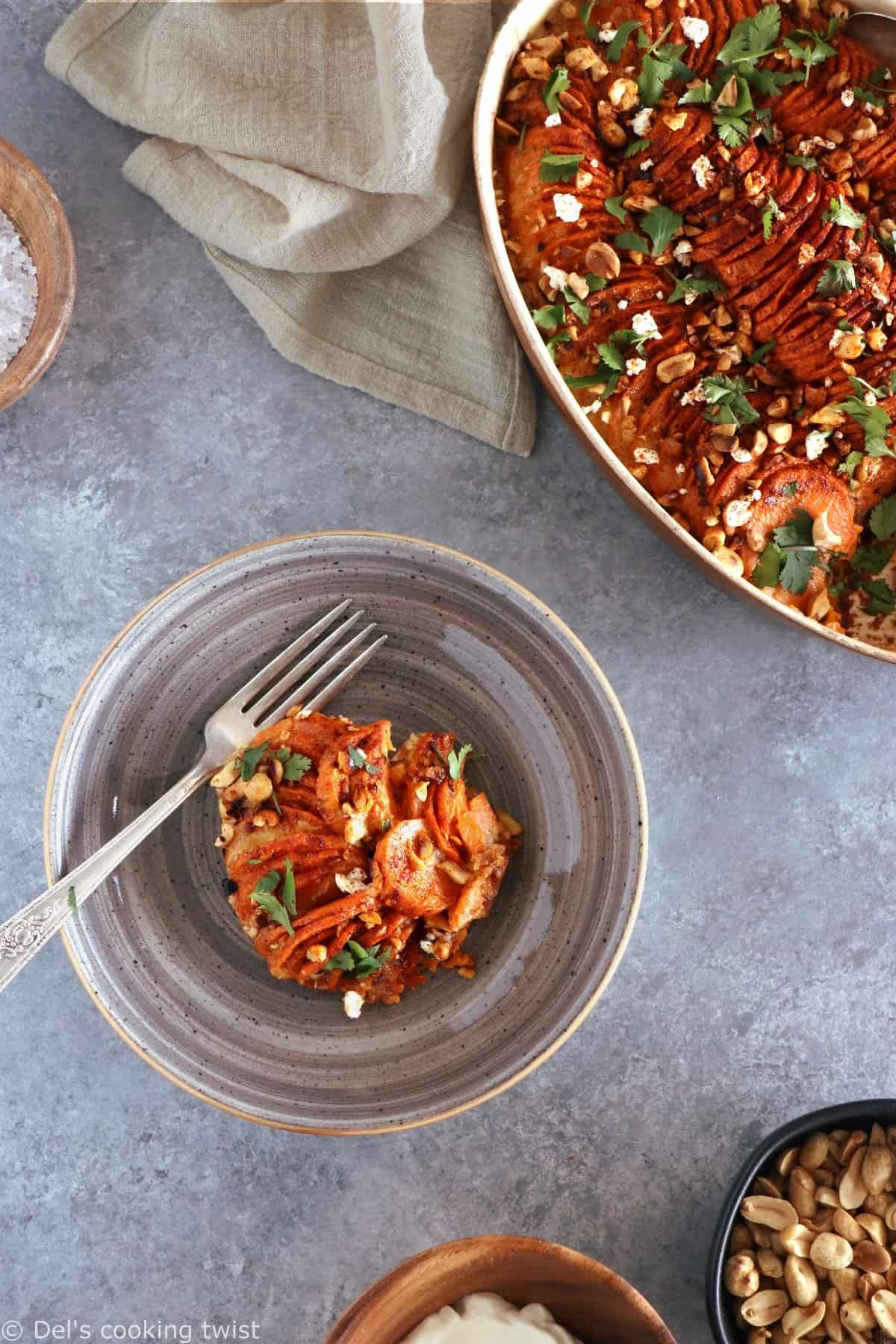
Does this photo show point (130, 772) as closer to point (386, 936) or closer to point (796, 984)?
point (386, 936)

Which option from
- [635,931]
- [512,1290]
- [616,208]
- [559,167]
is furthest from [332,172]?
[512,1290]

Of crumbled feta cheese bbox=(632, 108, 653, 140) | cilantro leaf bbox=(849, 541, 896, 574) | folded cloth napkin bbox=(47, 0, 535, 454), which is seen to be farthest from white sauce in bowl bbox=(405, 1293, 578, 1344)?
crumbled feta cheese bbox=(632, 108, 653, 140)

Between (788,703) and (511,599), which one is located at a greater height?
(511,599)

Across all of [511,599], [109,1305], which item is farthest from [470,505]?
[109,1305]

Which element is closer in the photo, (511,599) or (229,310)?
(511,599)

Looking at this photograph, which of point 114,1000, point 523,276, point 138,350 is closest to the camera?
point 114,1000

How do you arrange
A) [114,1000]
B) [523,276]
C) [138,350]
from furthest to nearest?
[138,350] < [523,276] < [114,1000]

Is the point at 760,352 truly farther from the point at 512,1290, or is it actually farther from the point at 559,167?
the point at 512,1290

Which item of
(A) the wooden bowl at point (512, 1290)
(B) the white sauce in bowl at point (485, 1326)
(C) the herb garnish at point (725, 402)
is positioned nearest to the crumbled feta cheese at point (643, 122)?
(C) the herb garnish at point (725, 402)
